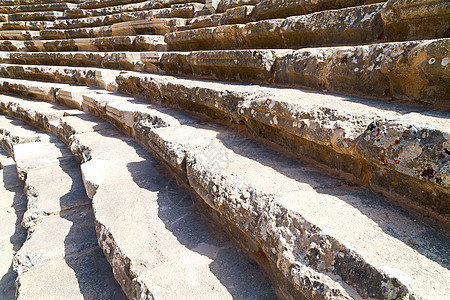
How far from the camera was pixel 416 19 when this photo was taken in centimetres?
181

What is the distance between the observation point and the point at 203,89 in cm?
268

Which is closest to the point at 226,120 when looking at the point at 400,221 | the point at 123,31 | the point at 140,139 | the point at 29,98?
the point at 140,139

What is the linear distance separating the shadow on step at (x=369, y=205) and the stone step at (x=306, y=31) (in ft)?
3.87

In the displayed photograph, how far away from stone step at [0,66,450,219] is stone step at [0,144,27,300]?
205 centimetres

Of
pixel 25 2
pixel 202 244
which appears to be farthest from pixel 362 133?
pixel 25 2

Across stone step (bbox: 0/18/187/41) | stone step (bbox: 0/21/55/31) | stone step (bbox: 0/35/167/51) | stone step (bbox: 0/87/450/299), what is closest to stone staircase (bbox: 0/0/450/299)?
stone step (bbox: 0/87/450/299)

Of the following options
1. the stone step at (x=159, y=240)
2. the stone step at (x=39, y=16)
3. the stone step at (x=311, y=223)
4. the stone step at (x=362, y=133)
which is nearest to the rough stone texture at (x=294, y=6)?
the stone step at (x=362, y=133)

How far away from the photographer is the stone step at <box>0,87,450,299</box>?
0.87 m

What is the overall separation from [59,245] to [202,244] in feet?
3.56

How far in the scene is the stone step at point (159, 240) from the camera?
52.0 inches

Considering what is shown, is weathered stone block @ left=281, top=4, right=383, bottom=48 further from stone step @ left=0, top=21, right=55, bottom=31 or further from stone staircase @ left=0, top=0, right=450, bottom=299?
stone step @ left=0, top=21, right=55, bottom=31

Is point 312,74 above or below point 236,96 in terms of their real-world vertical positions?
above

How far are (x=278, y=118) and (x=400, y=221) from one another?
90cm

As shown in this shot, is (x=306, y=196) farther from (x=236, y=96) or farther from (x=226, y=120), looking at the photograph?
(x=226, y=120)
